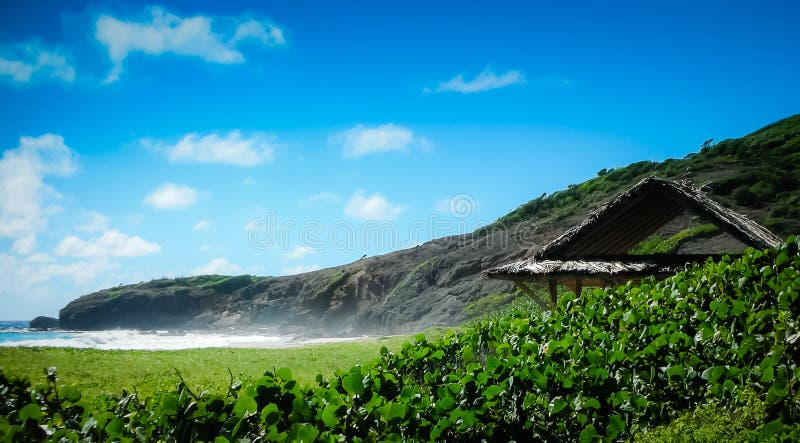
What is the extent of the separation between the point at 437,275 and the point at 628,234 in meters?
34.8

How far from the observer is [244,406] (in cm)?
207

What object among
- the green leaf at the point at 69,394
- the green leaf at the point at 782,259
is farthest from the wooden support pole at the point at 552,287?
the green leaf at the point at 69,394

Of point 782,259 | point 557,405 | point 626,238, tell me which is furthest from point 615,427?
point 626,238

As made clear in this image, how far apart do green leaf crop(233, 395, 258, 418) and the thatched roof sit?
10640mm

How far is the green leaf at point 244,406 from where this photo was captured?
2061mm

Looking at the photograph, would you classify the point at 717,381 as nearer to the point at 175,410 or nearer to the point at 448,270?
the point at 175,410

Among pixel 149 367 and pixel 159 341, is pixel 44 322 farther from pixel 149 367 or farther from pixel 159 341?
pixel 149 367

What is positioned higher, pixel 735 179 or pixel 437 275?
pixel 735 179

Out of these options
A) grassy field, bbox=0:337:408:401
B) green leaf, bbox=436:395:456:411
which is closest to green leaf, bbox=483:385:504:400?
green leaf, bbox=436:395:456:411

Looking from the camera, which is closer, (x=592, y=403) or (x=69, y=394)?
(x=69, y=394)

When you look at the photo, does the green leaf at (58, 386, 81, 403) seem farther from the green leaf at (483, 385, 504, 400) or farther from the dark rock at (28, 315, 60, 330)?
the dark rock at (28, 315, 60, 330)

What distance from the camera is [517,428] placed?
256 centimetres

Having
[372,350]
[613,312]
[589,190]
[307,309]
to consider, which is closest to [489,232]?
[589,190]

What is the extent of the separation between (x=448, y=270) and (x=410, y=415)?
150ft
